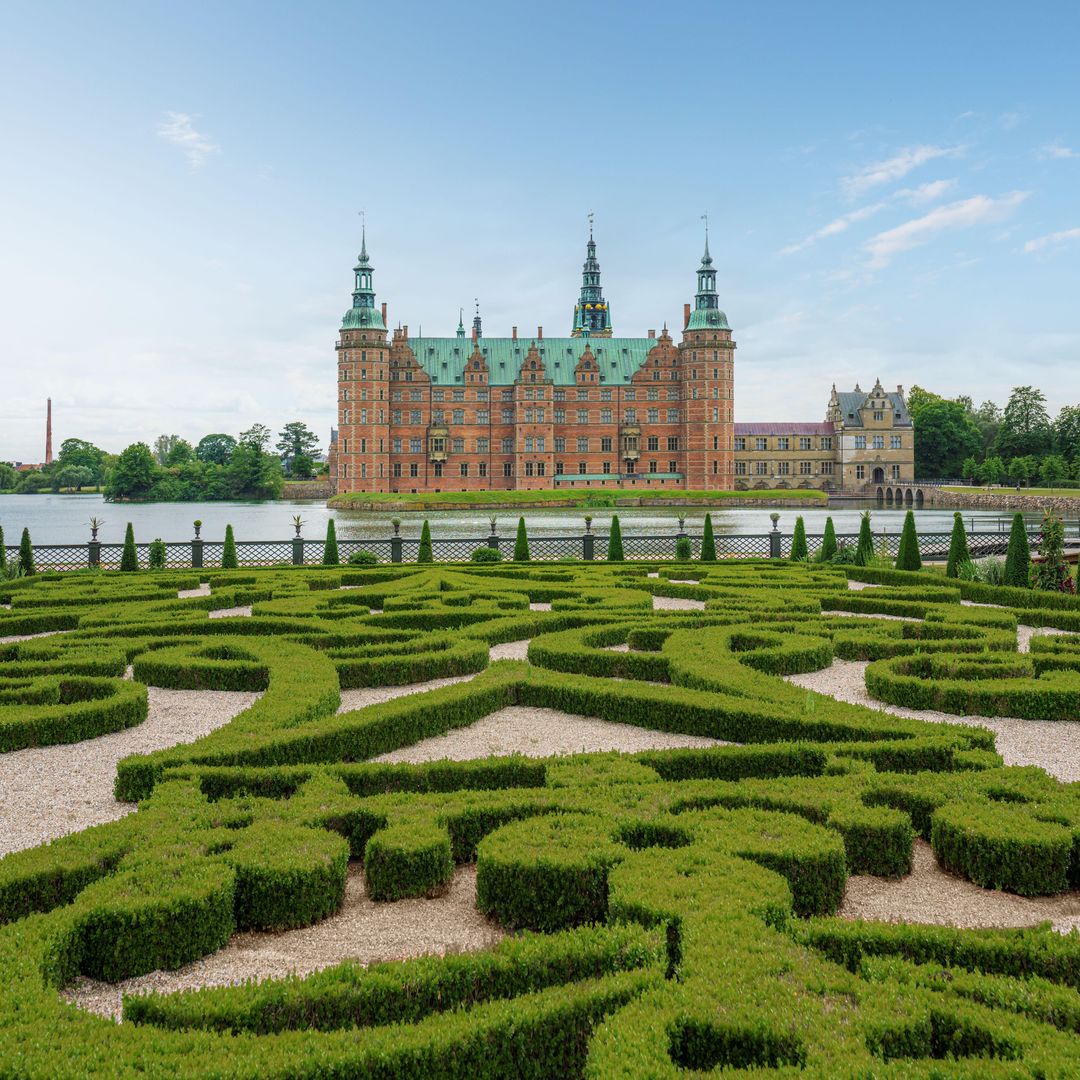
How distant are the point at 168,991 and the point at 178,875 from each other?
537mm

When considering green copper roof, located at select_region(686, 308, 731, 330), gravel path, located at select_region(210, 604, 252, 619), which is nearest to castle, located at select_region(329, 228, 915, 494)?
green copper roof, located at select_region(686, 308, 731, 330)

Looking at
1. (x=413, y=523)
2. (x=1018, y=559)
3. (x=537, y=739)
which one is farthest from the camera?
(x=413, y=523)

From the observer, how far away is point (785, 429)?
90375 millimetres

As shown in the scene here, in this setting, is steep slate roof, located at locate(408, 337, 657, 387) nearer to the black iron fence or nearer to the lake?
the lake

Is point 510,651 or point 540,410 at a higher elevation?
point 540,410

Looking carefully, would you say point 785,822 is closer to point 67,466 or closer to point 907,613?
point 907,613

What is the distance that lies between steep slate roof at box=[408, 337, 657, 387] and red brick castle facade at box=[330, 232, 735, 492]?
0.10 meters

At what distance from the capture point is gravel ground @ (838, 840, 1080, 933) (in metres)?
4.11

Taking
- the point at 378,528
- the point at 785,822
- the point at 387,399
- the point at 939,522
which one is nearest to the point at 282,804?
the point at 785,822

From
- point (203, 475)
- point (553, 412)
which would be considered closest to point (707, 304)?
point (553, 412)

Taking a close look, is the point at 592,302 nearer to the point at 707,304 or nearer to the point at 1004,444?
the point at 707,304

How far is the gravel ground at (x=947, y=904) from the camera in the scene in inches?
162

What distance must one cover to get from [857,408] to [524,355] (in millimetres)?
31372

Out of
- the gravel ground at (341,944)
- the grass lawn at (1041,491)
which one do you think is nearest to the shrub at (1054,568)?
the gravel ground at (341,944)
